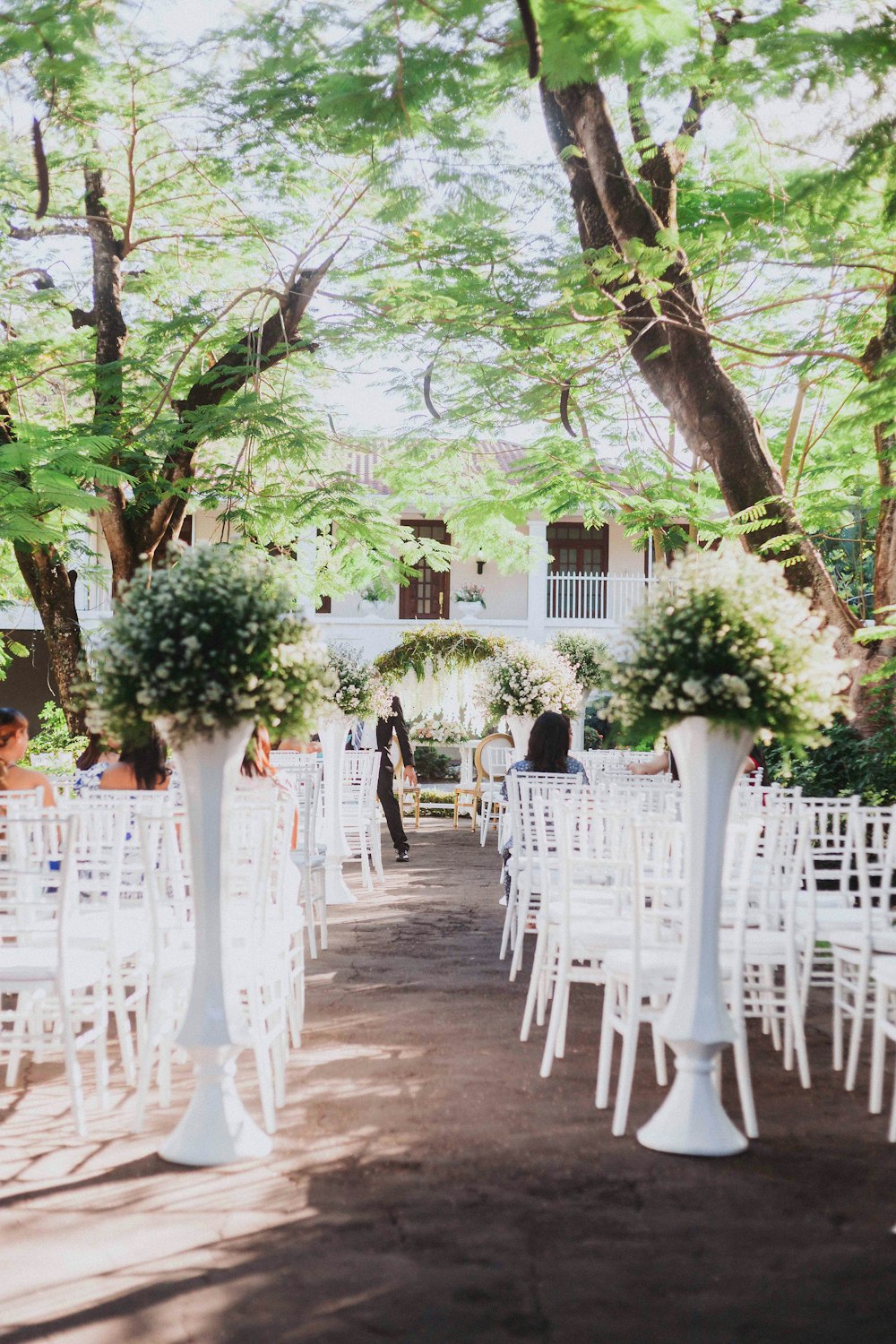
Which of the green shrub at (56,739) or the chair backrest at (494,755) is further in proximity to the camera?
the chair backrest at (494,755)

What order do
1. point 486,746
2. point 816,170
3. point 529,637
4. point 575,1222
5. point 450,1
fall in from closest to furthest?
point 575,1222 → point 450,1 → point 816,170 → point 486,746 → point 529,637

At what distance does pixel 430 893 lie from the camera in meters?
9.59

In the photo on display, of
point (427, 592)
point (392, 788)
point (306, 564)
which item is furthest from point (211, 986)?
point (427, 592)

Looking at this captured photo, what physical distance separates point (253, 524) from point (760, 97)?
5817mm

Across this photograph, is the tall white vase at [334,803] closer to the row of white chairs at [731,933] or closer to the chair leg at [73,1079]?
the row of white chairs at [731,933]

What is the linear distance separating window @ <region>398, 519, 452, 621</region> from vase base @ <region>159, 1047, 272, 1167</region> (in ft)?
65.7

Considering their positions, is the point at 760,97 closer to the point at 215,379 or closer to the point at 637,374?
the point at 637,374

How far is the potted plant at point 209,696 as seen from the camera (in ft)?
11.5

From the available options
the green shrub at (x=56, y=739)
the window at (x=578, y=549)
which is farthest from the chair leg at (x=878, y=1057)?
the window at (x=578, y=549)

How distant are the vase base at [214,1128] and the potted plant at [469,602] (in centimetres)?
1748

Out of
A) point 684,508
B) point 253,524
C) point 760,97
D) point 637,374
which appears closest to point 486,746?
point 684,508

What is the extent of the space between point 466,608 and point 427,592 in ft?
8.47

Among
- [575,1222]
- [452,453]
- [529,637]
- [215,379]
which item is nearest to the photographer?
[575,1222]

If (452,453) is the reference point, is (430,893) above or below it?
below
